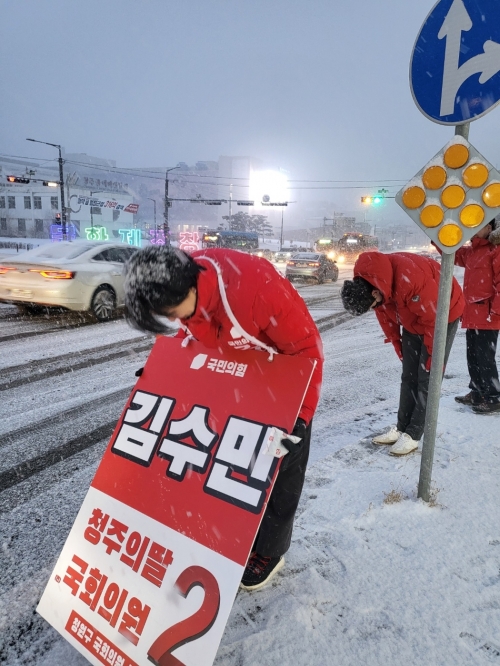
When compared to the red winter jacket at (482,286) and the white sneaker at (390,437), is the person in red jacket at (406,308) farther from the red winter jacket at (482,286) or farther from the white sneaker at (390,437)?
the red winter jacket at (482,286)

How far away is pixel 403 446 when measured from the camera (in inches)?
120

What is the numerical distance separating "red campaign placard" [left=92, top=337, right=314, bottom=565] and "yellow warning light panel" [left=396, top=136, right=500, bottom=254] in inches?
40.3

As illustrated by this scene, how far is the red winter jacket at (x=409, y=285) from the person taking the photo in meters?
2.67

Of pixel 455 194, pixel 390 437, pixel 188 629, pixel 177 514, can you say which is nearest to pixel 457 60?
pixel 455 194

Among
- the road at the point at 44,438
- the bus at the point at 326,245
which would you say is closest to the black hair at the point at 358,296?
the road at the point at 44,438

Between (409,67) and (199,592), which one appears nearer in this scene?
(199,592)

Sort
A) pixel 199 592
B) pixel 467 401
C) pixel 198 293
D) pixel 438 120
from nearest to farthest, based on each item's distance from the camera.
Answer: pixel 199 592 → pixel 198 293 → pixel 438 120 → pixel 467 401

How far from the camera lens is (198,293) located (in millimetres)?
1542

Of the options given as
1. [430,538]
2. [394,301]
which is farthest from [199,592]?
[394,301]

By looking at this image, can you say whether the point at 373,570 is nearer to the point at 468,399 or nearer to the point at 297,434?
the point at 297,434

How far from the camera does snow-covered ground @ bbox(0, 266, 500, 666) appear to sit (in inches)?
62.9

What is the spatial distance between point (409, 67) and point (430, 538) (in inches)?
96.3

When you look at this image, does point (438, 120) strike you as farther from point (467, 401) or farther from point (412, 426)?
point (467, 401)

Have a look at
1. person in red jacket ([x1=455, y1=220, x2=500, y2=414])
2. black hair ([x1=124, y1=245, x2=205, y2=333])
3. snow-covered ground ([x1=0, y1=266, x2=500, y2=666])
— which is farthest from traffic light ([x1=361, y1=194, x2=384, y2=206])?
black hair ([x1=124, y1=245, x2=205, y2=333])
